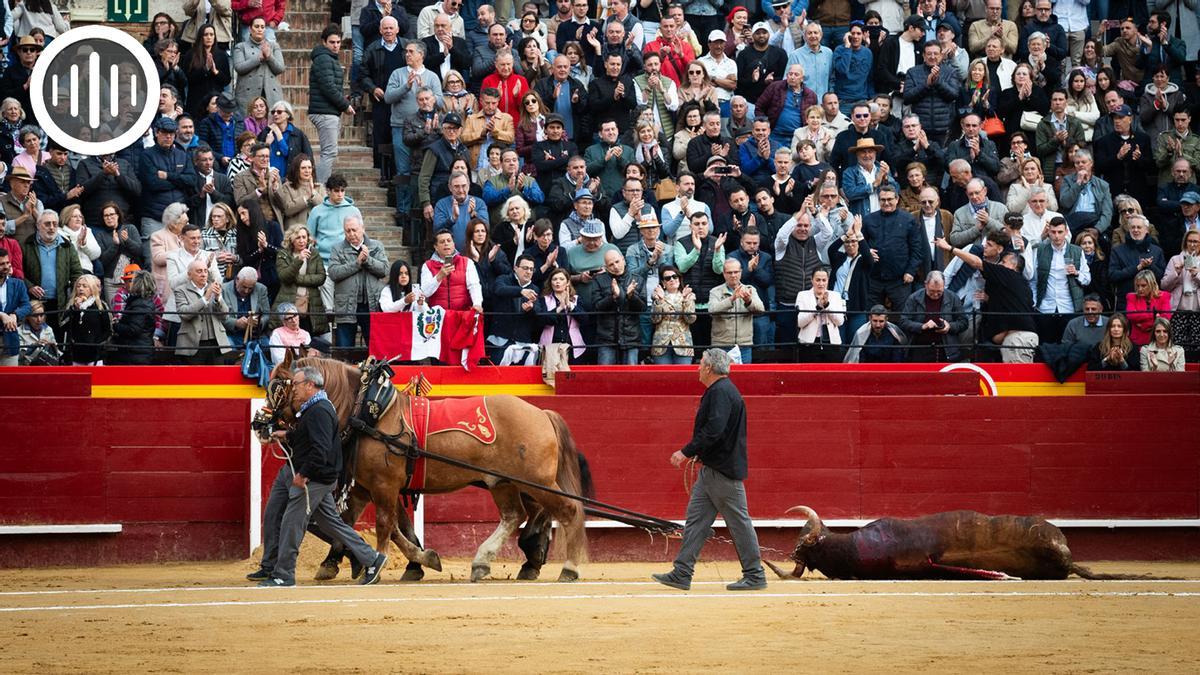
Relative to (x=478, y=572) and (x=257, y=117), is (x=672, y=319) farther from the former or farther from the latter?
(x=257, y=117)

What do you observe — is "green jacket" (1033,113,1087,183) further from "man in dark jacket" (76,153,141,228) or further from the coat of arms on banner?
"man in dark jacket" (76,153,141,228)

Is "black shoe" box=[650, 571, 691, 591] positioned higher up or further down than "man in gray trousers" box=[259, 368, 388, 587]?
further down

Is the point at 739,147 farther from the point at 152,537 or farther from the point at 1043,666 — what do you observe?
the point at 1043,666

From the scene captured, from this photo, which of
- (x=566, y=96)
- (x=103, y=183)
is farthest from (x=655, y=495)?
(x=103, y=183)

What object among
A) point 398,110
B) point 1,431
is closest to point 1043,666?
point 1,431

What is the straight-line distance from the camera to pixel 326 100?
1752 centimetres

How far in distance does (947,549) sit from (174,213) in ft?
23.5

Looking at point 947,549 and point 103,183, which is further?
point 103,183

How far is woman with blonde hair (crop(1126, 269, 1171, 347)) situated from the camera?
1574 cm

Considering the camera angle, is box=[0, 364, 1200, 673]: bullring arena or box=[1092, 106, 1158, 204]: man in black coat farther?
box=[1092, 106, 1158, 204]: man in black coat

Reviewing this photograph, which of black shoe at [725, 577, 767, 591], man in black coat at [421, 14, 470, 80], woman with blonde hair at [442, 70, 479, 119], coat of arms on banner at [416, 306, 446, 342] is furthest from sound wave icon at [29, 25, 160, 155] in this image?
black shoe at [725, 577, 767, 591]

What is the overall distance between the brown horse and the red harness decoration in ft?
0.14

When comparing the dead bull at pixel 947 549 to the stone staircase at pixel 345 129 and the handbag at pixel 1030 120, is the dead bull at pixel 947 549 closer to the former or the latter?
the stone staircase at pixel 345 129

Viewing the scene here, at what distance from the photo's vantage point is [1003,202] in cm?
1777
